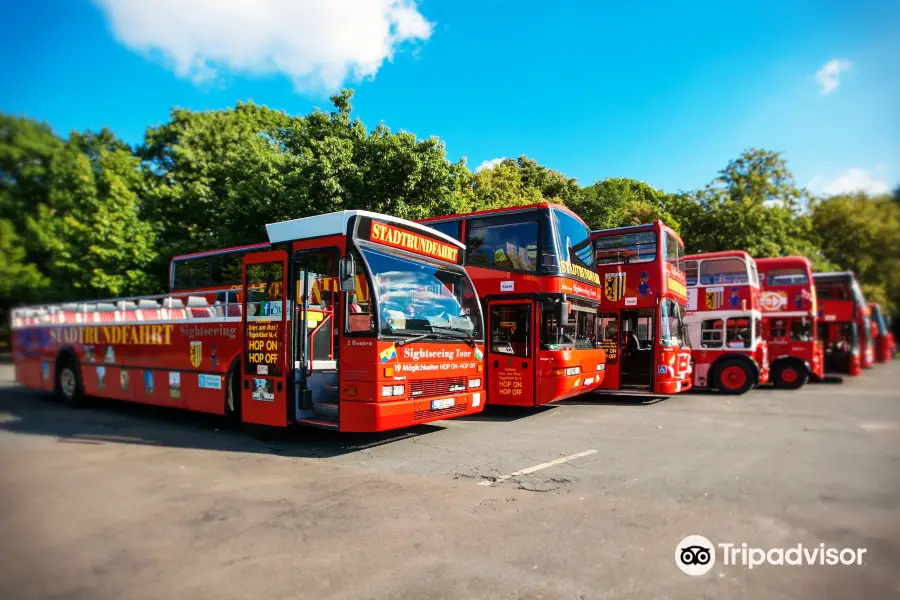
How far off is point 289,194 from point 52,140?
15440 mm

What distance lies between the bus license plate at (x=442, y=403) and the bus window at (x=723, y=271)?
481 inches

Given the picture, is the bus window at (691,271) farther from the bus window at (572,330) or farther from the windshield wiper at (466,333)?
the windshield wiper at (466,333)

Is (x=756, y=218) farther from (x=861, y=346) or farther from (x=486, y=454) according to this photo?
(x=486, y=454)

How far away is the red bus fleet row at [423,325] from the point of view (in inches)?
295

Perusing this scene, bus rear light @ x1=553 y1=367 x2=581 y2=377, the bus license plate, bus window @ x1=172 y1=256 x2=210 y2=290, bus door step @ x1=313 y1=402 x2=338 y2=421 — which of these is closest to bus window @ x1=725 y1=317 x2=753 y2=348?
bus rear light @ x1=553 y1=367 x2=581 y2=377

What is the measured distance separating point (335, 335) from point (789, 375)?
663 inches

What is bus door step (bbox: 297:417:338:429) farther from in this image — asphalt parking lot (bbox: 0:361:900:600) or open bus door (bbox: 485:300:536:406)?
open bus door (bbox: 485:300:536:406)

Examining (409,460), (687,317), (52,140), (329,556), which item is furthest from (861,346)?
(52,140)

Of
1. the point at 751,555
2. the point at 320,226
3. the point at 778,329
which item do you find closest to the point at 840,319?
the point at 778,329

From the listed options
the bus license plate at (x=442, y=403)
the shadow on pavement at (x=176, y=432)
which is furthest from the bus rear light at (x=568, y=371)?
the bus license plate at (x=442, y=403)

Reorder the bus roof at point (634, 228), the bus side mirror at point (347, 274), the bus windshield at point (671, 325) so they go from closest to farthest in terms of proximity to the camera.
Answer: the bus side mirror at point (347, 274)
the bus windshield at point (671, 325)
the bus roof at point (634, 228)

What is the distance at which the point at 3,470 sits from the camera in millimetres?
6371

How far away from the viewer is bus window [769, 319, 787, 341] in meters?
18.9

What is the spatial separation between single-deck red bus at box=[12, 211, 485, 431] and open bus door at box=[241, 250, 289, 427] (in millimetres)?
18
